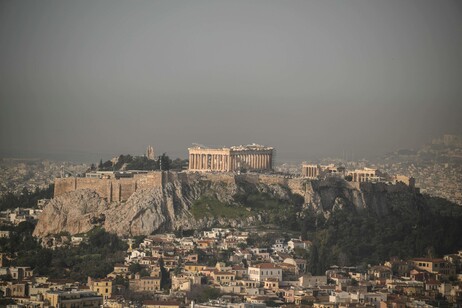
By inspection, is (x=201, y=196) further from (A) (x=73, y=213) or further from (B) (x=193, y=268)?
(B) (x=193, y=268)

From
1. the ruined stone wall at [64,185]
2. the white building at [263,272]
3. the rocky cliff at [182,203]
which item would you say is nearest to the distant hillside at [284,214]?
the rocky cliff at [182,203]

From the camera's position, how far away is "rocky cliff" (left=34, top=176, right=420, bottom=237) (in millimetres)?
53250

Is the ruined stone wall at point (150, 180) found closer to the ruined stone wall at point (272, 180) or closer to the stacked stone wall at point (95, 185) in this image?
the stacked stone wall at point (95, 185)

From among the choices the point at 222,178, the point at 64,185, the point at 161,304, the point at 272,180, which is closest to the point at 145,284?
the point at 161,304

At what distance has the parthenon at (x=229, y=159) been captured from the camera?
196 feet

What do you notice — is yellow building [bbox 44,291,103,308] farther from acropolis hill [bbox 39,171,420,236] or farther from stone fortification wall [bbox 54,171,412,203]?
stone fortification wall [bbox 54,171,412,203]

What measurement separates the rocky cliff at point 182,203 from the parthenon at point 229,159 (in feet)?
7.94

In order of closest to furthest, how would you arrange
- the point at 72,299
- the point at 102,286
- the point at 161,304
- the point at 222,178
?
the point at 72,299, the point at 161,304, the point at 102,286, the point at 222,178

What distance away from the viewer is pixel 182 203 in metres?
54.2

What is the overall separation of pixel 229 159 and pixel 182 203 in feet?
Answer: 19.6

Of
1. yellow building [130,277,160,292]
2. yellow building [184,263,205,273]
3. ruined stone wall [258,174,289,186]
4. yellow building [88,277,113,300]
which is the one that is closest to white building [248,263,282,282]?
yellow building [184,263,205,273]

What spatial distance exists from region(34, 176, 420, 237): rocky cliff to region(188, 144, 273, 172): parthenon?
2.42 meters

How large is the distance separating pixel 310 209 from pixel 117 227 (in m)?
6.71

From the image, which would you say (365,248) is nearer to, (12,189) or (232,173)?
(232,173)
